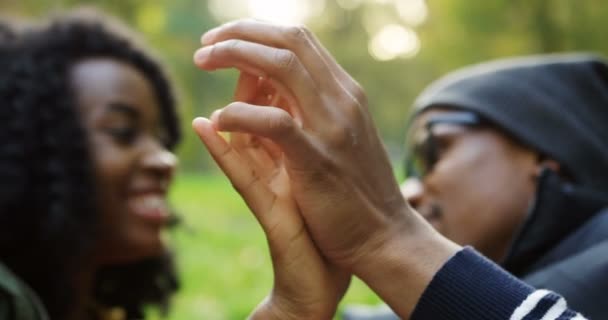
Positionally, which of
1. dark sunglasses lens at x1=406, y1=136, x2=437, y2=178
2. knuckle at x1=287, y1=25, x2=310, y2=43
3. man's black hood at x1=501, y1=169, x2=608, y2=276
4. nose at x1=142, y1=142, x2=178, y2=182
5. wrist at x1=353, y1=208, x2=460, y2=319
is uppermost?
knuckle at x1=287, y1=25, x2=310, y2=43

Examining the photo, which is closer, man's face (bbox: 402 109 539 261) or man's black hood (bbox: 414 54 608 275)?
man's black hood (bbox: 414 54 608 275)

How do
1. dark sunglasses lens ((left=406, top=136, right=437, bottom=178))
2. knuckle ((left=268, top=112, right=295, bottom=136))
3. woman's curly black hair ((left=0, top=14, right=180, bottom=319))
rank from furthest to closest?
dark sunglasses lens ((left=406, top=136, right=437, bottom=178)) < woman's curly black hair ((left=0, top=14, right=180, bottom=319)) < knuckle ((left=268, top=112, right=295, bottom=136))

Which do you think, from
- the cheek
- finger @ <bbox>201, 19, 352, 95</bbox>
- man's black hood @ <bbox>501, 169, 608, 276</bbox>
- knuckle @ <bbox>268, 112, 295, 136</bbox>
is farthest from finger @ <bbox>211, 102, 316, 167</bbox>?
the cheek

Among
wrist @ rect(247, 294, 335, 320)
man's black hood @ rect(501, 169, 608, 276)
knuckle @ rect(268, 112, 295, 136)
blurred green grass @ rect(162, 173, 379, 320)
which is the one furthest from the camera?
blurred green grass @ rect(162, 173, 379, 320)

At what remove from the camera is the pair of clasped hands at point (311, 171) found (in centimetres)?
131

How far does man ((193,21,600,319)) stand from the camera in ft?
4.28

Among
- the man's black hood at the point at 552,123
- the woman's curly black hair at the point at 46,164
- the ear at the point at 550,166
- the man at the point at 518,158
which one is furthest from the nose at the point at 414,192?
the woman's curly black hair at the point at 46,164

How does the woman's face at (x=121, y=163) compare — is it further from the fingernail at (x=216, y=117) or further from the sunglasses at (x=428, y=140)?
the fingernail at (x=216, y=117)

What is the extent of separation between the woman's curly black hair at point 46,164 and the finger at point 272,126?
4.95 feet

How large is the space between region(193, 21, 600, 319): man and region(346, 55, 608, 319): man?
0.94 meters

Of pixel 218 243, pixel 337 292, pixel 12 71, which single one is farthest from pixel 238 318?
pixel 337 292

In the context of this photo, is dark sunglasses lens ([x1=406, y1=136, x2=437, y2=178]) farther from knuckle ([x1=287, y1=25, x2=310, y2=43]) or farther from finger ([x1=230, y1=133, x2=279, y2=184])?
knuckle ([x1=287, y1=25, x2=310, y2=43])

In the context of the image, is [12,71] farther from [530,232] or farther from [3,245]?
[530,232]

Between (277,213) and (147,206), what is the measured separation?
4.75 feet
